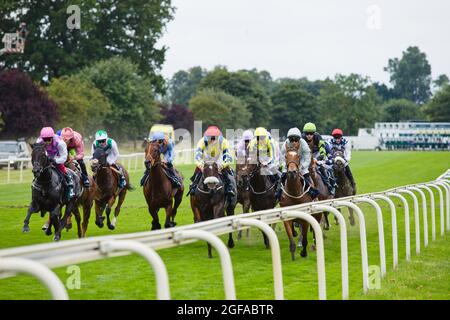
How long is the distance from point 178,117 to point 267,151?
52.0 meters

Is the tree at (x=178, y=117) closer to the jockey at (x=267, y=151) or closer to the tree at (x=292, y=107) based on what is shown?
the tree at (x=292, y=107)

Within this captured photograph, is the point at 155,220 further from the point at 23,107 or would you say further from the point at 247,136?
the point at 23,107

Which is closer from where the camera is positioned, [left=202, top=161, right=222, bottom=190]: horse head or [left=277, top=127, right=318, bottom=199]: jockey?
[left=277, top=127, right=318, bottom=199]: jockey

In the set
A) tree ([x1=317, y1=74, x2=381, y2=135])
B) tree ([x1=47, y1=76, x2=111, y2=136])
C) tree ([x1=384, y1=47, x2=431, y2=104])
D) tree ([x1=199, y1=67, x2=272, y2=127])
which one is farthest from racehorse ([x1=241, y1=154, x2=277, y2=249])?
tree ([x1=384, y1=47, x2=431, y2=104])

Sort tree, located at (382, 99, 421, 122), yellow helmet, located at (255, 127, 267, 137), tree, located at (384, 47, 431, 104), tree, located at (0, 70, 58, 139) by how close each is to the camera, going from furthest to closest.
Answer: tree, located at (384, 47, 431, 104)
tree, located at (382, 99, 421, 122)
tree, located at (0, 70, 58, 139)
yellow helmet, located at (255, 127, 267, 137)

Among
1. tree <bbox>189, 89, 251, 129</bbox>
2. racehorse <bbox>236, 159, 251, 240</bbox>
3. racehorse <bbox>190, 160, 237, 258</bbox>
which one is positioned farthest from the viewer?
tree <bbox>189, 89, 251, 129</bbox>

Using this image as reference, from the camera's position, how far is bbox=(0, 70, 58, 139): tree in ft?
121

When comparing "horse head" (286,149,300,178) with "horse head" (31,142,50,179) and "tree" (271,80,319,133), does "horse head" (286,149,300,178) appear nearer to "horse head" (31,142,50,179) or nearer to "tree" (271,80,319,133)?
"horse head" (31,142,50,179)

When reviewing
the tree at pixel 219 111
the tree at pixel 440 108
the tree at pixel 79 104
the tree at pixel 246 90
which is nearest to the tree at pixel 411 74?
the tree at pixel 440 108

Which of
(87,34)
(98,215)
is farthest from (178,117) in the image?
(98,215)

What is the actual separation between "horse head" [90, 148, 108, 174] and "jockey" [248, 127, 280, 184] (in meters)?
2.34

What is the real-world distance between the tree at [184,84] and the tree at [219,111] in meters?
55.8

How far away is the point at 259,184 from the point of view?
11.4m

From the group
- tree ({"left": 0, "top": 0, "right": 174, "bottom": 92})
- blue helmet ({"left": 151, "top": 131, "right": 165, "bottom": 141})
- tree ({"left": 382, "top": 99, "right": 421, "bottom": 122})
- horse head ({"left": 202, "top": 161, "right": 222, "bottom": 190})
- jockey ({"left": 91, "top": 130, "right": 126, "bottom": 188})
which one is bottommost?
horse head ({"left": 202, "top": 161, "right": 222, "bottom": 190})
